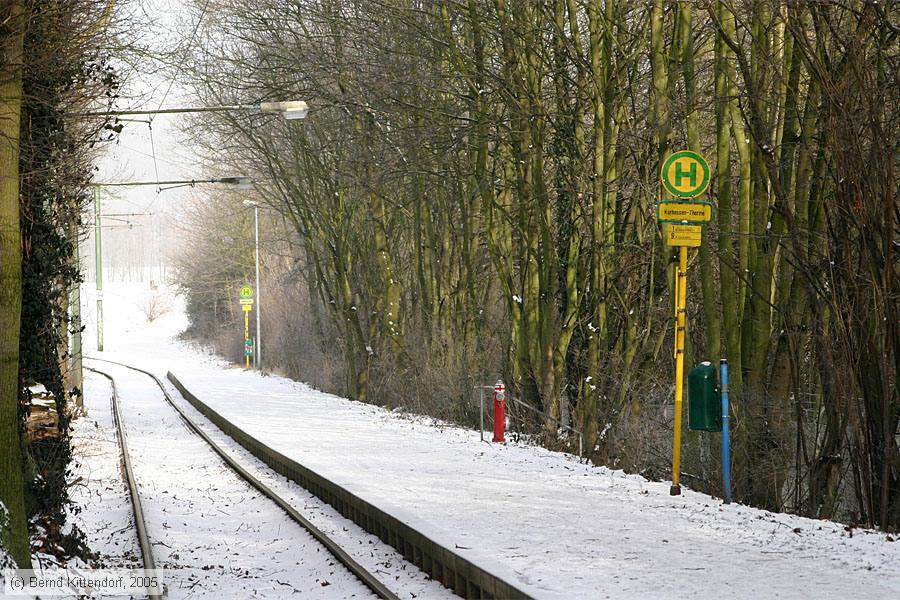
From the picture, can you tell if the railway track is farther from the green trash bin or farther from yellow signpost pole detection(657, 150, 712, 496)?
the green trash bin

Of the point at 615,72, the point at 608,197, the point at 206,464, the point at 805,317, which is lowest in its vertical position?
the point at 206,464

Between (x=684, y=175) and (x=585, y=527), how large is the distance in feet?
13.6

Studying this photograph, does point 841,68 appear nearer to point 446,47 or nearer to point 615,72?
point 615,72

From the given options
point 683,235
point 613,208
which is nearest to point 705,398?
point 683,235

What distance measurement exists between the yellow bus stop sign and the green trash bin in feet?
6.26

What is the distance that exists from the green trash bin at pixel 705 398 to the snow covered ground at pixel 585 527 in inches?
32.8

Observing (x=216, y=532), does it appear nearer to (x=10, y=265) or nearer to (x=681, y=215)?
(x=10, y=265)

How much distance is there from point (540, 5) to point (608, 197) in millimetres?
3221

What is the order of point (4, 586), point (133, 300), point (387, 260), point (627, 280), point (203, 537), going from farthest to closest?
point (133, 300) → point (387, 260) → point (627, 280) → point (203, 537) → point (4, 586)

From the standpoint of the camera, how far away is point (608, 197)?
19.0 m

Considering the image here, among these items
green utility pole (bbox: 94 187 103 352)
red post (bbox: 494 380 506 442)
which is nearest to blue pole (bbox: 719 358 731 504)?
red post (bbox: 494 380 506 442)

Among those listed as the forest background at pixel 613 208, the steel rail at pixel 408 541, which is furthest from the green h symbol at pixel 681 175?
the steel rail at pixel 408 541

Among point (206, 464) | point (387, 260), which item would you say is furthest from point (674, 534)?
point (387, 260)

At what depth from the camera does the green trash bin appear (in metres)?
12.6
